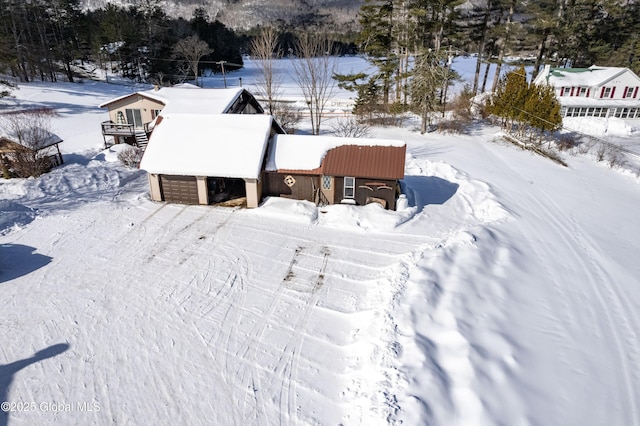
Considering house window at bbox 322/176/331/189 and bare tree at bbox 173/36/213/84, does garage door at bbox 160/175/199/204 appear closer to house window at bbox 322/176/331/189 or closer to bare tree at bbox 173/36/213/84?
house window at bbox 322/176/331/189

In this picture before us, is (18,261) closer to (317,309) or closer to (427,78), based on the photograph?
(317,309)

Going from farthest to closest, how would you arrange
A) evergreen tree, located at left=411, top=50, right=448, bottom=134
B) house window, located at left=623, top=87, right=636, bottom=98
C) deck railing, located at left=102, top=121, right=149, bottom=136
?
house window, located at left=623, top=87, right=636, bottom=98, evergreen tree, located at left=411, top=50, right=448, bottom=134, deck railing, located at left=102, top=121, right=149, bottom=136

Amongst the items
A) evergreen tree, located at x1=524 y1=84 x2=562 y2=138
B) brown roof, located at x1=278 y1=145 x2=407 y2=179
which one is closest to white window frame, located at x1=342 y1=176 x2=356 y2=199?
brown roof, located at x1=278 y1=145 x2=407 y2=179

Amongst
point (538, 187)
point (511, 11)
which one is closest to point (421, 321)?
point (538, 187)

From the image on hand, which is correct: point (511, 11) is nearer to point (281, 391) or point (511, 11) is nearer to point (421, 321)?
point (421, 321)

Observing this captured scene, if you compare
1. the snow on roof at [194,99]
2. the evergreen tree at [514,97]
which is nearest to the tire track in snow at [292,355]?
the snow on roof at [194,99]

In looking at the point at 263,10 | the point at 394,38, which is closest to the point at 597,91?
the point at 394,38
